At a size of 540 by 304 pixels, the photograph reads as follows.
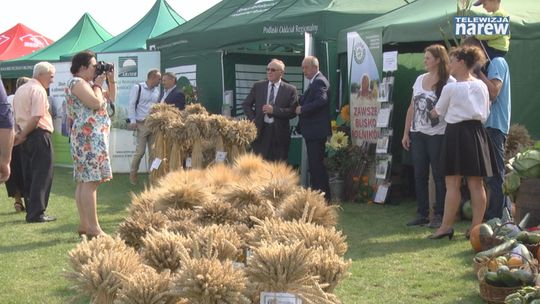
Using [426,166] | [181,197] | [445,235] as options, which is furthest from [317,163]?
[181,197]

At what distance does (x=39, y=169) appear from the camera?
848cm

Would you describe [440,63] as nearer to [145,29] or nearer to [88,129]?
[88,129]

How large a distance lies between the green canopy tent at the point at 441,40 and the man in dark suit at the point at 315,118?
1.11 meters

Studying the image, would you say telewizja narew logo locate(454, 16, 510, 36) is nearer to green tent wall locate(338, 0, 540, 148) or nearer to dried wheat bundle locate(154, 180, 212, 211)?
green tent wall locate(338, 0, 540, 148)

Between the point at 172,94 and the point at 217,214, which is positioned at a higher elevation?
the point at 172,94

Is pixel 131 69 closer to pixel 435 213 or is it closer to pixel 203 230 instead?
pixel 435 213

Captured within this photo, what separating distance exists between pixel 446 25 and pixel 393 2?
264 centimetres

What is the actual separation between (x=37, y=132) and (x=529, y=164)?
205 inches

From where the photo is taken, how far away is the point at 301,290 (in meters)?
2.19

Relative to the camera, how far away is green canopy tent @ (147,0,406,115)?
35.2 feet

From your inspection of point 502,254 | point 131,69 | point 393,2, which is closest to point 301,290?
point 502,254

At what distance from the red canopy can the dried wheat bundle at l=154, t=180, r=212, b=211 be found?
832 inches

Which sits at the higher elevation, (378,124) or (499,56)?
(499,56)

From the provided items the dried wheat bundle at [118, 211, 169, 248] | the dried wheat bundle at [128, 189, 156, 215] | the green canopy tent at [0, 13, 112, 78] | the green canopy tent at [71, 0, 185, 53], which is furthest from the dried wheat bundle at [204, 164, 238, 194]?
the green canopy tent at [0, 13, 112, 78]
